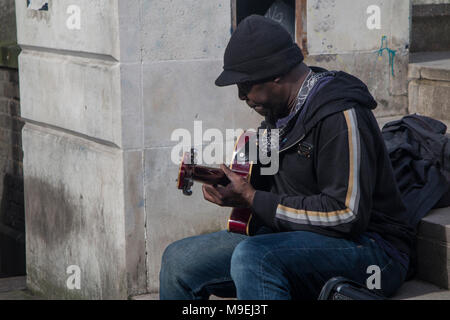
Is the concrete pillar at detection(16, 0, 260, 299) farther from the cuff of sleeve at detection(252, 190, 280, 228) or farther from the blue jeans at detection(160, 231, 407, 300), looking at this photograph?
the cuff of sleeve at detection(252, 190, 280, 228)

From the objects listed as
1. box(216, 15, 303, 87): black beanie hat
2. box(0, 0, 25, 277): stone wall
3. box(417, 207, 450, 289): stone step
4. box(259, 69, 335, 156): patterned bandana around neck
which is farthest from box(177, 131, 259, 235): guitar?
box(0, 0, 25, 277): stone wall

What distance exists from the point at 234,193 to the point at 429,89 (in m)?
2.62

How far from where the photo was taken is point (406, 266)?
10.0 ft

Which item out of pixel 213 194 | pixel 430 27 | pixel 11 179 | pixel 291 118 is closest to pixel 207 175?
pixel 213 194

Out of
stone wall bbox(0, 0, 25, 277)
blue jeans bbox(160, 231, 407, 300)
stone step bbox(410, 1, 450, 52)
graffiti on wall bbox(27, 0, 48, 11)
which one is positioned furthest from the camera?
stone wall bbox(0, 0, 25, 277)

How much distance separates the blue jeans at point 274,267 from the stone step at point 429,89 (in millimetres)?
2379

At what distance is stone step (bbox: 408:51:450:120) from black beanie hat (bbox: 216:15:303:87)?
2.37 metres

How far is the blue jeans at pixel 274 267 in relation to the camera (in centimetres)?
276

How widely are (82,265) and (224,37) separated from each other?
1719mm

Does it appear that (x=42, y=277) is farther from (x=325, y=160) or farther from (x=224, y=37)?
(x=325, y=160)

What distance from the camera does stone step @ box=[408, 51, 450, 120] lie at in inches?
202

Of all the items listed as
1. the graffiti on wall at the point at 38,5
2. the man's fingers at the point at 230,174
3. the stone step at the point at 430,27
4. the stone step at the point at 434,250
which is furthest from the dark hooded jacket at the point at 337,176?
the stone step at the point at 430,27
